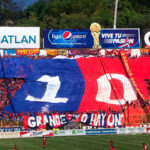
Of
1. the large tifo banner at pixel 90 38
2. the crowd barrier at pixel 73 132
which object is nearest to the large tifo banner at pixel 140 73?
→ the large tifo banner at pixel 90 38

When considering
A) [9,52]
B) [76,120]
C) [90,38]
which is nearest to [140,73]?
[90,38]

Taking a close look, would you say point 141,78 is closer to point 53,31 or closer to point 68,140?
point 53,31

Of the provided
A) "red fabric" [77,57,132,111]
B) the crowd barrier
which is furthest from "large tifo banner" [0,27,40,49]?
the crowd barrier

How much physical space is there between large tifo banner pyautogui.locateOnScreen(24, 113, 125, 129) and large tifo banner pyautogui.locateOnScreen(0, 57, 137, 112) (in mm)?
3844

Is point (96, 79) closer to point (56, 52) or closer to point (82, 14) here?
point (56, 52)

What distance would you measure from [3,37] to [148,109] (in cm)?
1543

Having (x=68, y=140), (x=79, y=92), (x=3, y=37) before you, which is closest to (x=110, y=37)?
(x=79, y=92)

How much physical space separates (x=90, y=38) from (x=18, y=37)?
7.19 meters

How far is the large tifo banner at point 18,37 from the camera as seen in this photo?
45406 millimetres

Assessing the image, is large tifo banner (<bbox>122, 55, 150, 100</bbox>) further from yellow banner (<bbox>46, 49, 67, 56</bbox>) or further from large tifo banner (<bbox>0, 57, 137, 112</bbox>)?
yellow banner (<bbox>46, 49, 67, 56</bbox>)

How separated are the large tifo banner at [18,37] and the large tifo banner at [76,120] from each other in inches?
451

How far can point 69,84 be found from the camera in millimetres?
43938

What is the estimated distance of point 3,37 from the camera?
45.4 metres

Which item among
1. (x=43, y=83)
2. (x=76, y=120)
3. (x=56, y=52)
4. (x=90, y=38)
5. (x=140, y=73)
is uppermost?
(x=90, y=38)
